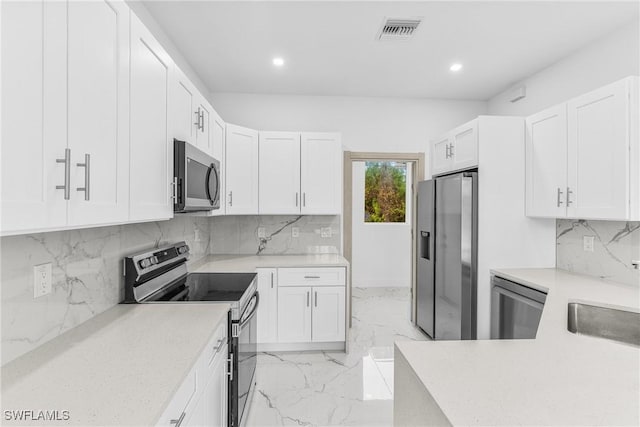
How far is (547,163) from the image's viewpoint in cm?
258

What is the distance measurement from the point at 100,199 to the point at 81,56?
16.7 inches

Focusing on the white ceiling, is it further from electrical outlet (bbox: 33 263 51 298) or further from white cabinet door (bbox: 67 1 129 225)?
electrical outlet (bbox: 33 263 51 298)

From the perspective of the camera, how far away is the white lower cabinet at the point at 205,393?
3.29 ft

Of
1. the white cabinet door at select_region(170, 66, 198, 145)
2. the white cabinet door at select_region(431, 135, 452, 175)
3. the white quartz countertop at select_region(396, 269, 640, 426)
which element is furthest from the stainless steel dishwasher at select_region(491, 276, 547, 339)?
the white cabinet door at select_region(170, 66, 198, 145)

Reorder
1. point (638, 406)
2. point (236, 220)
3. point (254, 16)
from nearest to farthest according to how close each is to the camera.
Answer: point (638, 406) < point (254, 16) < point (236, 220)

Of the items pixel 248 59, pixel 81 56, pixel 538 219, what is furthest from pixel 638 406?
pixel 248 59

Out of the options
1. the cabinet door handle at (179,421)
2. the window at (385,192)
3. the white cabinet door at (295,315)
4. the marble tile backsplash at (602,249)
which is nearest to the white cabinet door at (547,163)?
the marble tile backsplash at (602,249)

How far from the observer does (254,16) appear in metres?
2.30

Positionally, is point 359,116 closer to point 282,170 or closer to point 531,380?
point 282,170

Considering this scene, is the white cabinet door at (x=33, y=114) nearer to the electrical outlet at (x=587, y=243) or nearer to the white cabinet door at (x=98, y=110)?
the white cabinet door at (x=98, y=110)

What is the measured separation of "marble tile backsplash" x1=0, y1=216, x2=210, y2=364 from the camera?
3.53 ft

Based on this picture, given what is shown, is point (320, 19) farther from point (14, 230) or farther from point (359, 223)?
point (359, 223)

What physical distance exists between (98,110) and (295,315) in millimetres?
2428

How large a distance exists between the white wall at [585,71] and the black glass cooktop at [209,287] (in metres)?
3.05
